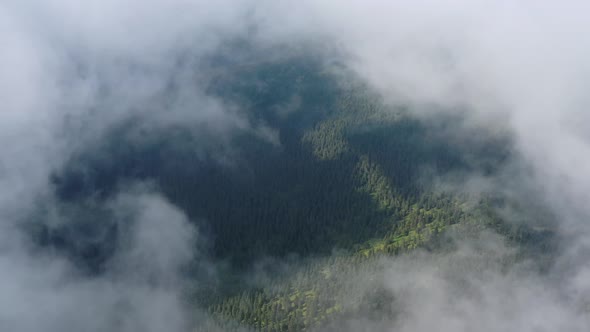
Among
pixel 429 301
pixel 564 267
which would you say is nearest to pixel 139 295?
pixel 429 301

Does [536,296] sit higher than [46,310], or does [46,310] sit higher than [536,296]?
[46,310]

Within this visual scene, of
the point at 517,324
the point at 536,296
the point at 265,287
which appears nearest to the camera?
the point at 517,324

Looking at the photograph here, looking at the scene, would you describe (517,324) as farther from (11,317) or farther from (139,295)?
(11,317)

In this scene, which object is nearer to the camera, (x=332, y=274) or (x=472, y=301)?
(x=472, y=301)

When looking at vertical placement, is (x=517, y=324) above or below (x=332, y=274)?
below

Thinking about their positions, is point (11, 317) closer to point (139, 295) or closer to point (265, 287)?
point (139, 295)

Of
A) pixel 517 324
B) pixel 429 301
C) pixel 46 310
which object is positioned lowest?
pixel 517 324

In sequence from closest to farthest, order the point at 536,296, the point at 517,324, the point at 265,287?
the point at 517,324 → the point at 536,296 → the point at 265,287

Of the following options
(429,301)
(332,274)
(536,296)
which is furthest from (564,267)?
(332,274)

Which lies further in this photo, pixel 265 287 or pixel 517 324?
pixel 265 287
